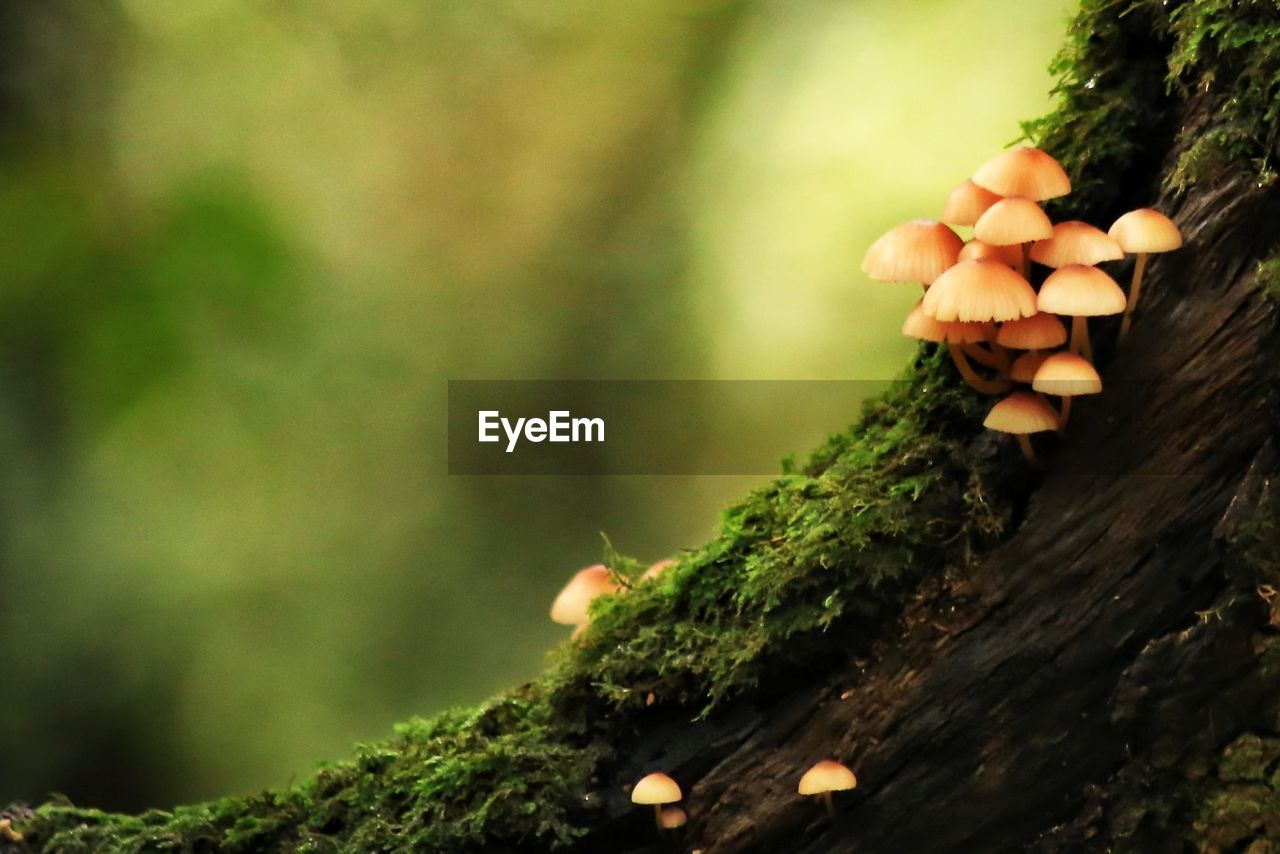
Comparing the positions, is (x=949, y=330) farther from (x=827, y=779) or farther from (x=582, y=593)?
(x=582, y=593)

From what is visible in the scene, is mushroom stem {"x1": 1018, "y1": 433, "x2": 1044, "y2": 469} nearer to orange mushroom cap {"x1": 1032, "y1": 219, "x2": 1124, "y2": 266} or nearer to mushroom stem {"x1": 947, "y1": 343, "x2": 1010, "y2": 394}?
mushroom stem {"x1": 947, "y1": 343, "x2": 1010, "y2": 394}

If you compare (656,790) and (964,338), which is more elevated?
(964,338)

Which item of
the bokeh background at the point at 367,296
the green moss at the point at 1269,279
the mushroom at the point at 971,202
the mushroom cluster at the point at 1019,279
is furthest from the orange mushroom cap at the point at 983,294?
the bokeh background at the point at 367,296

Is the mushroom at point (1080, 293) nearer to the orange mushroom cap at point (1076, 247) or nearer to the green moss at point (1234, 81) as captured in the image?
the orange mushroom cap at point (1076, 247)

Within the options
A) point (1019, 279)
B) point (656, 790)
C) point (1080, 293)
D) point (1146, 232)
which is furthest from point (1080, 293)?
point (656, 790)

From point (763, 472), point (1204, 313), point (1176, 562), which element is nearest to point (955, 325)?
point (1204, 313)

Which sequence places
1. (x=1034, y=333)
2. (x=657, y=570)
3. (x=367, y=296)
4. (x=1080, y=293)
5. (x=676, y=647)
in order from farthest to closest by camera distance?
(x=367, y=296)
(x=657, y=570)
(x=676, y=647)
(x=1034, y=333)
(x=1080, y=293)

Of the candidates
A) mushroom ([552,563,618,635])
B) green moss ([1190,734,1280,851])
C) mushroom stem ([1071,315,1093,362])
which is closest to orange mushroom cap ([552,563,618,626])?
mushroom ([552,563,618,635])
